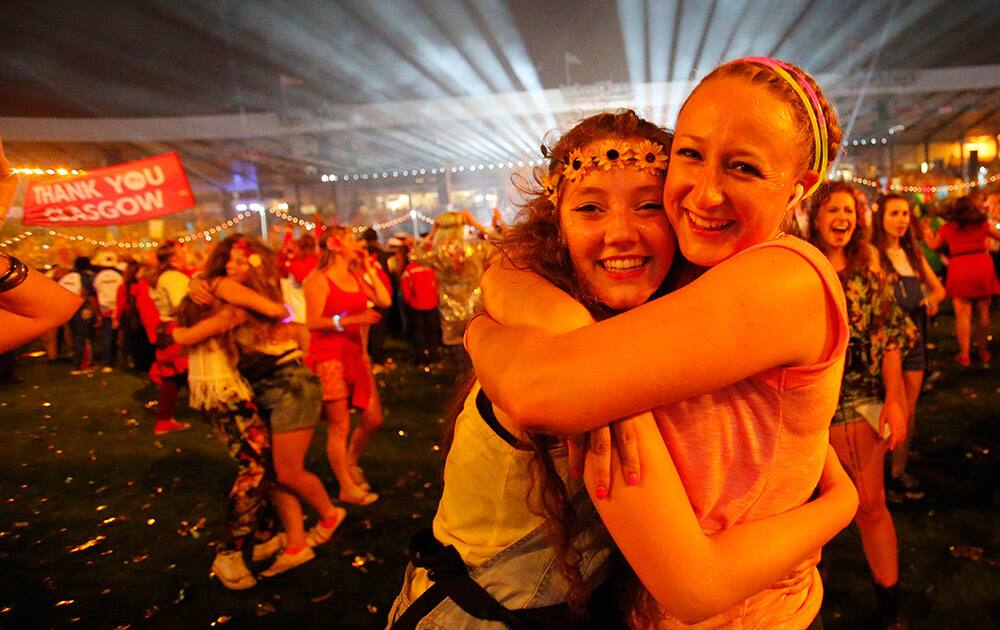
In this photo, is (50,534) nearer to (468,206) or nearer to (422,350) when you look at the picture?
(422,350)

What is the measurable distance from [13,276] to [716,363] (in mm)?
2927

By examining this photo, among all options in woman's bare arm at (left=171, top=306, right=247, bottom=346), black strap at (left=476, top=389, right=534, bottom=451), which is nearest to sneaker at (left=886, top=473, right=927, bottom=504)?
black strap at (left=476, top=389, right=534, bottom=451)

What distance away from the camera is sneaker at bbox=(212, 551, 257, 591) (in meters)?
4.34

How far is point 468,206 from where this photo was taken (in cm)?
3631

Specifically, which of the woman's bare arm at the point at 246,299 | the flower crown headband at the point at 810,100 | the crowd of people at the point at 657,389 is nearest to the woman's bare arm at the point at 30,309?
the woman's bare arm at the point at 246,299

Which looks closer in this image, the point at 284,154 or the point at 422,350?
the point at 422,350

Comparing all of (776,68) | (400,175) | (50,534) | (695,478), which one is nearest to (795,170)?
(776,68)

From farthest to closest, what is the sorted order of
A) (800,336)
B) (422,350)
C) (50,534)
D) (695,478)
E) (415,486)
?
(422,350) < (415,486) < (50,534) < (695,478) < (800,336)

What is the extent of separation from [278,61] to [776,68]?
127ft

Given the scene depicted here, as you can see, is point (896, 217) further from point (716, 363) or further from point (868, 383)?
point (716, 363)

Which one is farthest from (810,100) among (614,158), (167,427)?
(167,427)

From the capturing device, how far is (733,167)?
1167 mm

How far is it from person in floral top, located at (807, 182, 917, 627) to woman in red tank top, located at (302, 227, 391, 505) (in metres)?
3.58

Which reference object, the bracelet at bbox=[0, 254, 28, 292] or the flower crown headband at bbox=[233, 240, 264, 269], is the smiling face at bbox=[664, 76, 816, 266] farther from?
the flower crown headband at bbox=[233, 240, 264, 269]
